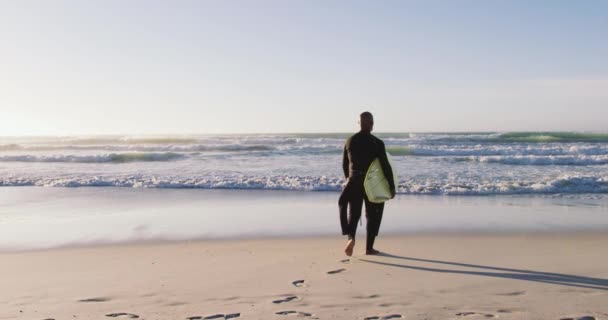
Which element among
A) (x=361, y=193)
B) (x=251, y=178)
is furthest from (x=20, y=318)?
(x=251, y=178)

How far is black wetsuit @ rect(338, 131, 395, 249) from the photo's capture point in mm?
5758

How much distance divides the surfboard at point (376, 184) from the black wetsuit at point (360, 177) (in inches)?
1.8

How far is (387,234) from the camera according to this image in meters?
7.18

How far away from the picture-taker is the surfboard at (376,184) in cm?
571

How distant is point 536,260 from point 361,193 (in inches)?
78.5

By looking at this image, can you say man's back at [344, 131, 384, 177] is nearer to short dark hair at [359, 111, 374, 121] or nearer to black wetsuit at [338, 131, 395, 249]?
black wetsuit at [338, 131, 395, 249]

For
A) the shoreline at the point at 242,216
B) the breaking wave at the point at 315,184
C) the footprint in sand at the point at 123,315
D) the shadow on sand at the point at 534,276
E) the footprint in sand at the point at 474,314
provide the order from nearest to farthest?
the footprint in sand at the point at 474,314 < the footprint in sand at the point at 123,315 < the shadow on sand at the point at 534,276 < the shoreline at the point at 242,216 < the breaking wave at the point at 315,184

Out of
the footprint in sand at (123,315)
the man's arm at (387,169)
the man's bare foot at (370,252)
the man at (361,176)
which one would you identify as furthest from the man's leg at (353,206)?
the footprint in sand at (123,315)

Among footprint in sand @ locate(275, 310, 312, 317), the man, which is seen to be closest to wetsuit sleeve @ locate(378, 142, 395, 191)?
the man

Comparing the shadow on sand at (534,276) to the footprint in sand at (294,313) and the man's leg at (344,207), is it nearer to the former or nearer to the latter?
the man's leg at (344,207)

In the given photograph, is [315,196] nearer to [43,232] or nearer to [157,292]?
[43,232]

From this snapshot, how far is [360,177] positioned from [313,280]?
1.49 metres

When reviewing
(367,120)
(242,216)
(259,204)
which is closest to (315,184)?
(259,204)

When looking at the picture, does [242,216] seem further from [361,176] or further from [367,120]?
[367,120]
